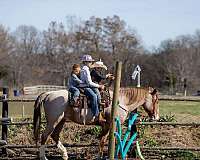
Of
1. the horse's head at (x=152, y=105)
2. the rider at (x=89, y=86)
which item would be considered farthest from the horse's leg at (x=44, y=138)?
the horse's head at (x=152, y=105)

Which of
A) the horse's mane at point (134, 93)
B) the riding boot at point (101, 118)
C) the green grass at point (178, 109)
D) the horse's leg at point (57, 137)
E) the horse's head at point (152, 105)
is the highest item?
the horse's mane at point (134, 93)

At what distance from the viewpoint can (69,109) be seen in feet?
27.3

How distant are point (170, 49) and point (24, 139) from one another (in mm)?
51658

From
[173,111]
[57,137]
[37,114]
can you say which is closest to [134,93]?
[57,137]

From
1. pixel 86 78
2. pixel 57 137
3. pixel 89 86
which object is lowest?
pixel 57 137

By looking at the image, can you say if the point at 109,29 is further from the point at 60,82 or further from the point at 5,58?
the point at 5,58

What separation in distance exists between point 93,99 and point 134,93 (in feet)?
3.28

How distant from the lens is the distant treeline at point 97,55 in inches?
2108

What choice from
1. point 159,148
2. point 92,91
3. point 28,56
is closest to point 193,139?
point 159,148

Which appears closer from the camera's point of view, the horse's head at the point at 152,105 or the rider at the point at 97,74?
the rider at the point at 97,74

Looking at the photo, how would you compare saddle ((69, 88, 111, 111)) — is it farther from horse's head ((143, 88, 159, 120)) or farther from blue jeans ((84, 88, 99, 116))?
horse's head ((143, 88, 159, 120))

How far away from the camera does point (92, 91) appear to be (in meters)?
8.28

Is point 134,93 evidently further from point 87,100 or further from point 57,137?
point 57,137

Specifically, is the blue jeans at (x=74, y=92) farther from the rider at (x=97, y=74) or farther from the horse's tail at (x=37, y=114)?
the horse's tail at (x=37, y=114)
